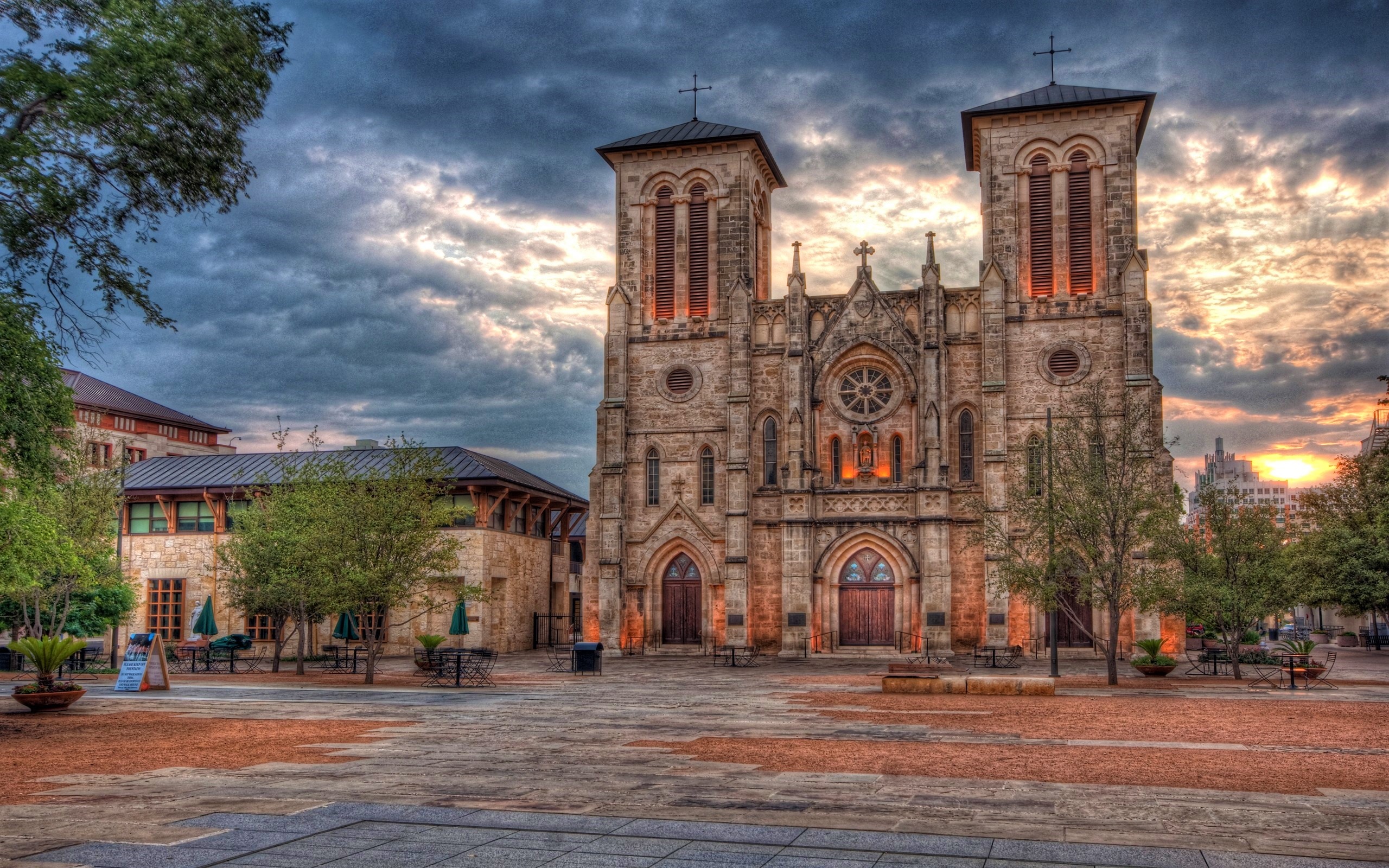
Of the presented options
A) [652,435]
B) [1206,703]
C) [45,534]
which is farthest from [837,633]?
[45,534]

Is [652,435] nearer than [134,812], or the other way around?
[134,812]

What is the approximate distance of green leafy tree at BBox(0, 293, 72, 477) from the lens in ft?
43.5

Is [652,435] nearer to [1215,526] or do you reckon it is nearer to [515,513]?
[515,513]

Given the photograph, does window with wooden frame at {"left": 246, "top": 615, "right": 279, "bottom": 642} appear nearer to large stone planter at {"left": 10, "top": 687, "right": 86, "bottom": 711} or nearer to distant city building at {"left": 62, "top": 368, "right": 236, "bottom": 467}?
distant city building at {"left": 62, "top": 368, "right": 236, "bottom": 467}

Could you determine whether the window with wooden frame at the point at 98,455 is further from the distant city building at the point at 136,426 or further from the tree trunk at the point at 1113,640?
the tree trunk at the point at 1113,640

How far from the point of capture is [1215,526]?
1149 inches

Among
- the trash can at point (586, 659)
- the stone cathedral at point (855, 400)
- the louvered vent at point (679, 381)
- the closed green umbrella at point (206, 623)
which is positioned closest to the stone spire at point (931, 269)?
the stone cathedral at point (855, 400)

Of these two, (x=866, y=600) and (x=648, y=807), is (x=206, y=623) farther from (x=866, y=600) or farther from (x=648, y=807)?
(x=648, y=807)

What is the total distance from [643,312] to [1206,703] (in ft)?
92.4

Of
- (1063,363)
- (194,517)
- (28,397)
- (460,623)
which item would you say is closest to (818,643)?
(460,623)

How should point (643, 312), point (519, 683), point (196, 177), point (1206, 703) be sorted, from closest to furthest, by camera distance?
point (196, 177), point (1206, 703), point (519, 683), point (643, 312)

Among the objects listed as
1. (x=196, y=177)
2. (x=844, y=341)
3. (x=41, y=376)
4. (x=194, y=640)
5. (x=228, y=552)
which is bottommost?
(x=194, y=640)

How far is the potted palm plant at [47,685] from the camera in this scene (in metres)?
20.4

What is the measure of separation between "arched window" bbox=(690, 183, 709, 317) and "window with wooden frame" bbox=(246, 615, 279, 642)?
21501 mm
